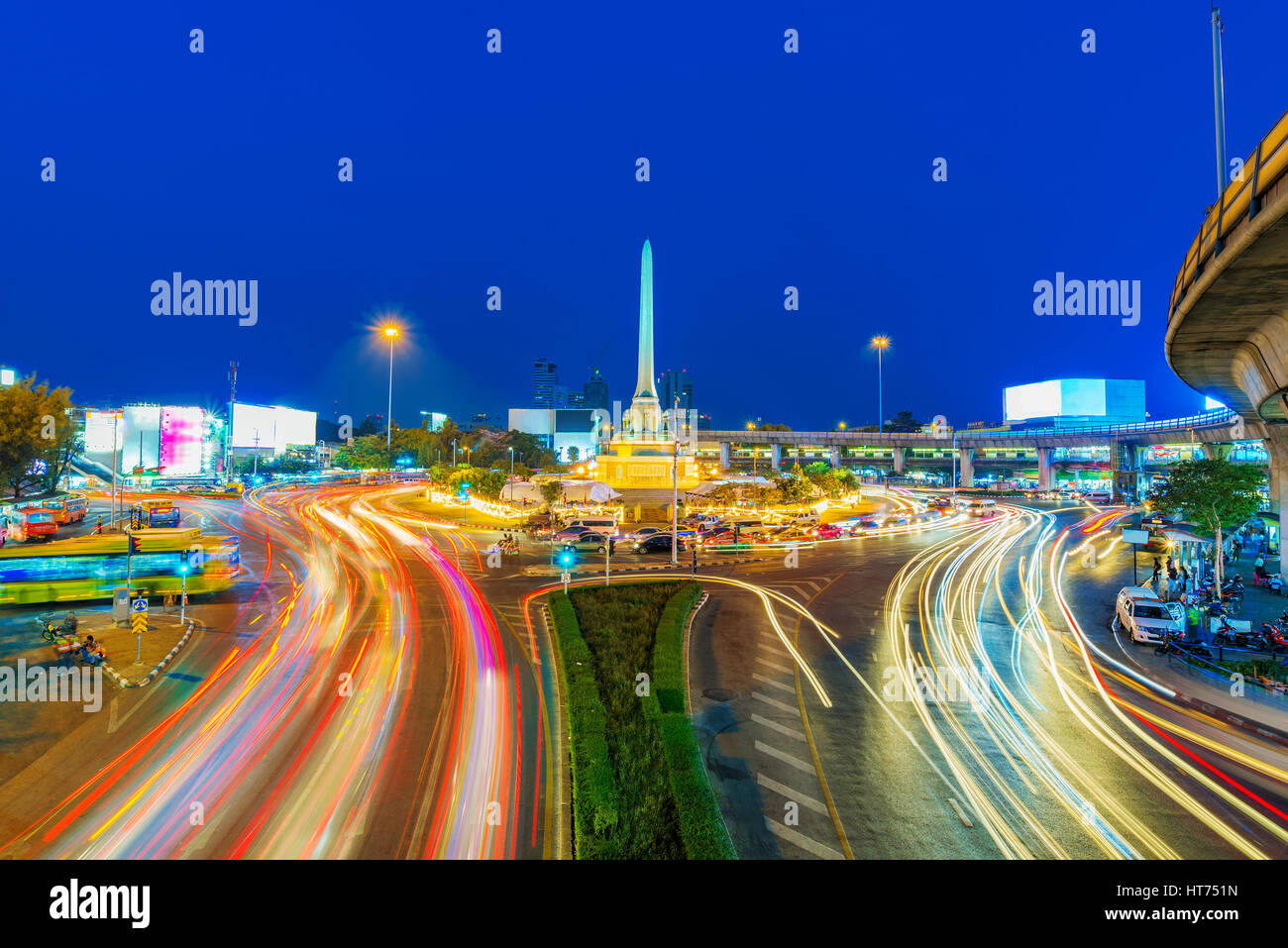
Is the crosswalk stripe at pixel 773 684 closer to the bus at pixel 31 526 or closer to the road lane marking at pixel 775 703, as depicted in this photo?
the road lane marking at pixel 775 703

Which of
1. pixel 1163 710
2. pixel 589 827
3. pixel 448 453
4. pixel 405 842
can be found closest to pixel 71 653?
pixel 405 842

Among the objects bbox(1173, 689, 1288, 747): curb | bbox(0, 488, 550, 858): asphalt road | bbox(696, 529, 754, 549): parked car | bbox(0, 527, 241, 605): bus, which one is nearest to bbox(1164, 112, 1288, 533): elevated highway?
bbox(1173, 689, 1288, 747): curb

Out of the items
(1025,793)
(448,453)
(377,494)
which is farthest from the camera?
(448,453)

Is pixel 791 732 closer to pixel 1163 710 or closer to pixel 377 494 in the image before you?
pixel 1163 710

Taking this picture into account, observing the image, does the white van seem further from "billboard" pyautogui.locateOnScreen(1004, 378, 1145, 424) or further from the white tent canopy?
"billboard" pyautogui.locateOnScreen(1004, 378, 1145, 424)

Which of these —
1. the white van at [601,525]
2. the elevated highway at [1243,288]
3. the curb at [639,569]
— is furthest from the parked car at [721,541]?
the elevated highway at [1243,288]

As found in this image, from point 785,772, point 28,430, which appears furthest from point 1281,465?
point 28,430
